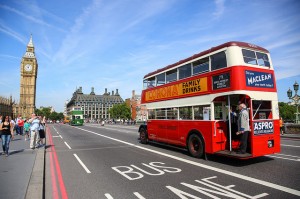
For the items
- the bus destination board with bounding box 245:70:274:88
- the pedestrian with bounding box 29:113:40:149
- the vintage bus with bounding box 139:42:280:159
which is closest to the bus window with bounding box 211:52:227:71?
the vintage bus with bounding box 139:42:280:159

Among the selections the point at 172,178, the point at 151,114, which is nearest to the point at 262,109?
the point at 172,178

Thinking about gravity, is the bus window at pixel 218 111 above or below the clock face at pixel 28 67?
below

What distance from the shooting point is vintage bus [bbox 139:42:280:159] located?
8.55m

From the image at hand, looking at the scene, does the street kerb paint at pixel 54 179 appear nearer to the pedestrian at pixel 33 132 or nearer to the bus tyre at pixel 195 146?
the pedestrian at pixel 33 132

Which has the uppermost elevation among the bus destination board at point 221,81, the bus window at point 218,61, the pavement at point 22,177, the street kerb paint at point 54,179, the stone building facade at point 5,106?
the stone building facade at point 5,106

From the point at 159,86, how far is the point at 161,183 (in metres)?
7.80

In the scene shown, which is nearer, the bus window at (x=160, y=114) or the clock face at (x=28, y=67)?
the bus window at (x=160, y=114)

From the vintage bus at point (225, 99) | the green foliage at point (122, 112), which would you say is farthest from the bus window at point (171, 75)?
the green foliage at point (122, 112)

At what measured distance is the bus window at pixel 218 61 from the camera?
9055 millimetres

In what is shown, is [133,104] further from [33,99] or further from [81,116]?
[81,116]

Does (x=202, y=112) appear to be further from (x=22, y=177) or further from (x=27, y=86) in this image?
(x=27, y=86)

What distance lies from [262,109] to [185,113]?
340 centimetres

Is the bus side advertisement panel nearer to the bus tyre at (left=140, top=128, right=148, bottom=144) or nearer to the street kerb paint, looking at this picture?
the bus tyre at (left=140, top=128, right=148, bottom=144)

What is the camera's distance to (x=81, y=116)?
55.1 m
